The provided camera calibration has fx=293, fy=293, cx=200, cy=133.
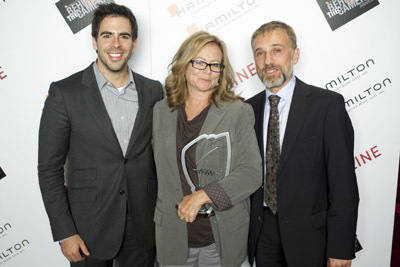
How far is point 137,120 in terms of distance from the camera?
1688 mm

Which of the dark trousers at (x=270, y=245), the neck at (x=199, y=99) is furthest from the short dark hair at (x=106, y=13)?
the dark trousers at (x=270, y=245)

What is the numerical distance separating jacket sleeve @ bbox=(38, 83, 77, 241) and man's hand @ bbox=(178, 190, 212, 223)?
661mm

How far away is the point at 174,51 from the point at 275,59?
0.89m

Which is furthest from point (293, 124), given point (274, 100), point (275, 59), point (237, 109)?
point (275, 59)

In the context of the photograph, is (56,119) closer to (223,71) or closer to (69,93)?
(69,93)

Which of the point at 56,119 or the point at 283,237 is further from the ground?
the point at 56,119

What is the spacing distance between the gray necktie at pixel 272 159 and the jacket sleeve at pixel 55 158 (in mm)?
1124

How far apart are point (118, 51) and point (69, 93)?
367 millimetres

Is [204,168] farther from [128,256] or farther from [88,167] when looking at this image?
[128,256]

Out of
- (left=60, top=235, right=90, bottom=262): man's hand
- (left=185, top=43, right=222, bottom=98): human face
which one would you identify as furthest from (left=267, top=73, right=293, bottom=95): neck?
(left=60, top=235, right=90, bottom=262): man's hand

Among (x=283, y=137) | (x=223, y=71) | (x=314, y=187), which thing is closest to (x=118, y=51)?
(x=223, y=71)

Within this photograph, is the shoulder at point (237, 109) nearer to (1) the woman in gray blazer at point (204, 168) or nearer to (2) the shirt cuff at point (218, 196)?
(1) the woman in gray blazer at point (204, 168)

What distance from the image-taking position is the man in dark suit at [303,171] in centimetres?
158

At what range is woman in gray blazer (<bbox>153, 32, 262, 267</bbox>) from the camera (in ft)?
4.95
